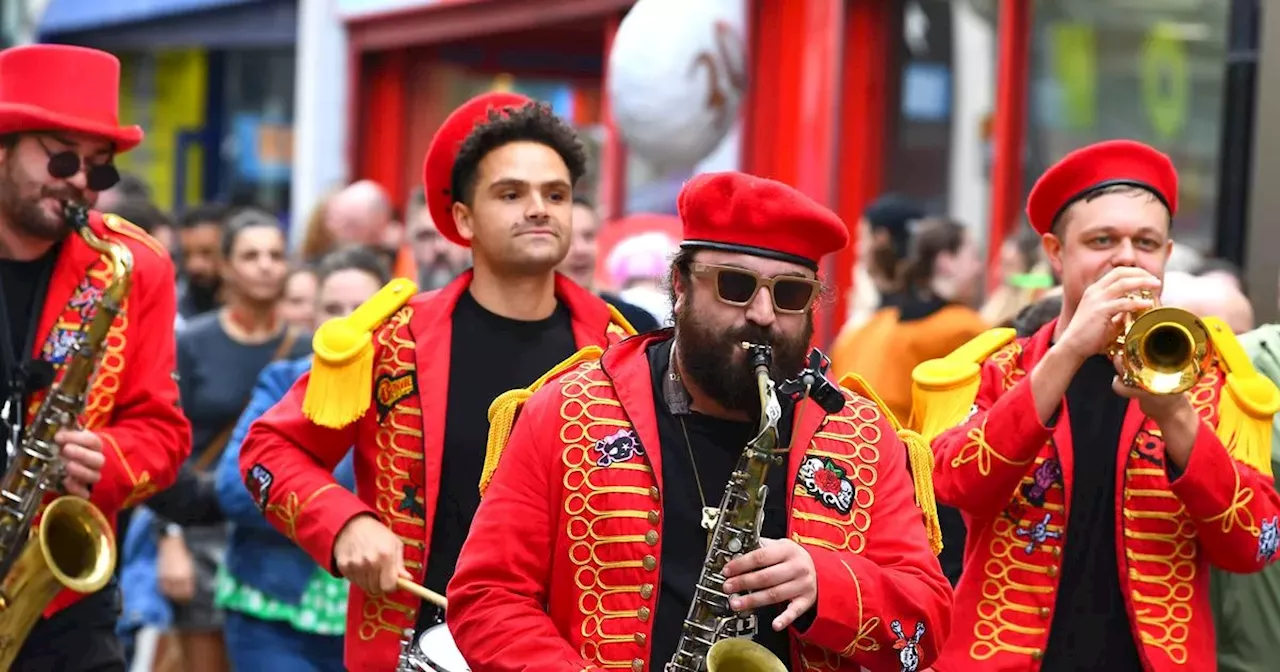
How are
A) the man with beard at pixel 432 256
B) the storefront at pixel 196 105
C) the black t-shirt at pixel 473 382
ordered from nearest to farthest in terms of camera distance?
the black t-shirt at pixel 473 382 < the man with beard at pixel 432 256 < the storefront at pixel 196 105

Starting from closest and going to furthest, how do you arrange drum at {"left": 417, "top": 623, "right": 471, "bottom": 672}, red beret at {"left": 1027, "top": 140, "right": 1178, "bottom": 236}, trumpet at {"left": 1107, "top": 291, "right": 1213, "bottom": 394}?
drum at {"left": 417, "top": 623, "right": 471, "bottom": 672}, trumpet at {"left": 1107, "top": 291, "right": 1213, "bottom": 394}, red beret at {"left": 1027, "top": 140, "right": 1178, "bottom": 236}

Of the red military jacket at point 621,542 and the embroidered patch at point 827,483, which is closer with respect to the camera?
the red military jacket at point 621,542

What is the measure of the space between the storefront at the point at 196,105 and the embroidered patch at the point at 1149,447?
18776 mm

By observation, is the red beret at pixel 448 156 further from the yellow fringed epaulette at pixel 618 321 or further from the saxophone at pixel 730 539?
the saxophone at pixel 730 539

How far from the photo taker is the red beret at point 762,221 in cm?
425

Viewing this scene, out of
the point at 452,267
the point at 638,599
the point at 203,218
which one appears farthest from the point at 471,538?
the point at 203,218

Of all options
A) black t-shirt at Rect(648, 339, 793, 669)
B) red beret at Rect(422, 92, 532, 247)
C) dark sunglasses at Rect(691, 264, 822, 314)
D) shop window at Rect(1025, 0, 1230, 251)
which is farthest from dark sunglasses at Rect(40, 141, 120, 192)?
shop window at Rect(1025, 0, 1230, 251)

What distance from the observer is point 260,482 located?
5676 mm

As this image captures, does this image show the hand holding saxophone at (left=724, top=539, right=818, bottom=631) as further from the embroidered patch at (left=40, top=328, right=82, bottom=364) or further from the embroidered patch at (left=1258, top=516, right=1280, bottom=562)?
the embroidered patch at (left=40, top=328, right=82, bottom=364)

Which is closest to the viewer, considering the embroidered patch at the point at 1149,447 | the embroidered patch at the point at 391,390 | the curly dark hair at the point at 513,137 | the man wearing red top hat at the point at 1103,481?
the man wearing red top hat at the point at 1103,481

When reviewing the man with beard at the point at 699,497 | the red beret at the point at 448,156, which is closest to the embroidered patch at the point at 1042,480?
the man with beard at the point at 699,497

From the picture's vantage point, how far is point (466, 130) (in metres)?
6.12

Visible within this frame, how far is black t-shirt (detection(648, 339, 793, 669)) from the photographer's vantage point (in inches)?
169

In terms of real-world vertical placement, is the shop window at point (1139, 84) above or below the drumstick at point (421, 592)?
above
